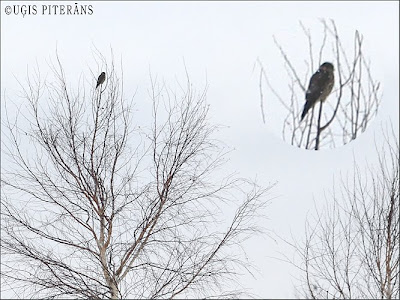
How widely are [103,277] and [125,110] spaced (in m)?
1.46

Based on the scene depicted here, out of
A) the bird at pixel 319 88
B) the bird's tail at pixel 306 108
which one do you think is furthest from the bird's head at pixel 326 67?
the bird's tail at pixel 306 108

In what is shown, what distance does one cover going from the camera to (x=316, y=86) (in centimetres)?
644

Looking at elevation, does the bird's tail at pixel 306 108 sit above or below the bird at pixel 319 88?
below

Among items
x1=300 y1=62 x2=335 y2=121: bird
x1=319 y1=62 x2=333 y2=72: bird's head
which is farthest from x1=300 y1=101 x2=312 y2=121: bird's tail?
x1=319 y1=62 x2=333 y2=72: bird's head

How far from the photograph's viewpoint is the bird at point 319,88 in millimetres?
6398

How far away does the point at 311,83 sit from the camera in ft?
21.3

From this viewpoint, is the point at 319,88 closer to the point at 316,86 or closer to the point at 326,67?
the point at 316,86

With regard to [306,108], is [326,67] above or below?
above

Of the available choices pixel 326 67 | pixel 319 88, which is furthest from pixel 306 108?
pixel 326 67

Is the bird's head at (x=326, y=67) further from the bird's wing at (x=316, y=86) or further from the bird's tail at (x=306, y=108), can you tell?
the bird's tail at (x=306, y=108)

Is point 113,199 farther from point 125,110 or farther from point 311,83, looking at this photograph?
point 311,83

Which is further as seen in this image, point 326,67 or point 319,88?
point 326,67

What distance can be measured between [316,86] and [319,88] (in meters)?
0.04

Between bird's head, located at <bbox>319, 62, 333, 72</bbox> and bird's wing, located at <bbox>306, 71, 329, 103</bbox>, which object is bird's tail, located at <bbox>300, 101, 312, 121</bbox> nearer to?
bird's wing, located at <bbox>306, 71, 329, 103</bbox>
